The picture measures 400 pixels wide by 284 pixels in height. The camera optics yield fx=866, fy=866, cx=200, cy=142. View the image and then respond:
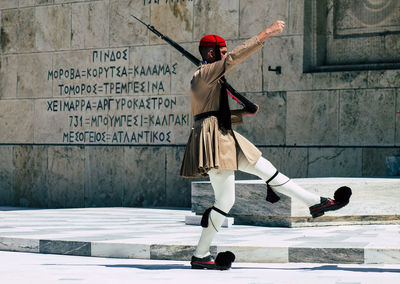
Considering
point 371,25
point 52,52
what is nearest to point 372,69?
point 371,25

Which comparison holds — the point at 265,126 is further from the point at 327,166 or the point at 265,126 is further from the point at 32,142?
the point at 32,142

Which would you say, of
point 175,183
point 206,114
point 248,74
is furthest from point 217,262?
point 175,183

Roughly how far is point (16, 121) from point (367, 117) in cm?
677

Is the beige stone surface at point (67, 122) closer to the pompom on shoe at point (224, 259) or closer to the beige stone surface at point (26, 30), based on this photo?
the beige stone surface at point (26, 30)

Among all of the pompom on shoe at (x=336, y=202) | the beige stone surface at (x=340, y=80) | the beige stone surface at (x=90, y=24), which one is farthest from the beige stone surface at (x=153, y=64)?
the pompom on shoe at (x=336, y=202)

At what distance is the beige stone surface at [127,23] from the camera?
14.7 m

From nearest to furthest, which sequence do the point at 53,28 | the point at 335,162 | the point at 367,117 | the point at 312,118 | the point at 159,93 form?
the point at 367,117, the point at 335,162, the point at 312,118, the point at 159,93, the point at 53,28

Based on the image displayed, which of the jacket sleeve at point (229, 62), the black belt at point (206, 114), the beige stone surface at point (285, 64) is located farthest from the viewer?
the beige stone surface at point (285, 64)

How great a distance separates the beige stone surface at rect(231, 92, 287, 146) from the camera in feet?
43.5

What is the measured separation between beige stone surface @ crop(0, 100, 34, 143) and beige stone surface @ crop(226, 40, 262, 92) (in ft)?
13.9

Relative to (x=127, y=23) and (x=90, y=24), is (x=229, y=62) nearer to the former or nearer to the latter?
(x=127, y=23)

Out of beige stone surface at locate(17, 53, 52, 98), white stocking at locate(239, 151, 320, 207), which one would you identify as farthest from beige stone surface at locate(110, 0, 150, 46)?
white stocking at locate(239, 151, 320, 207)

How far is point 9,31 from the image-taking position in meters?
16.2

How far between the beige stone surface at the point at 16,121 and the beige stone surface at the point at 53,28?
1.13 meters
